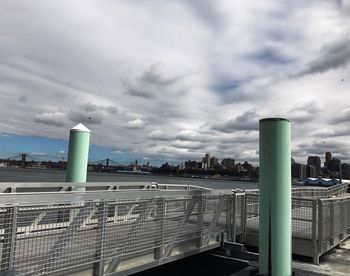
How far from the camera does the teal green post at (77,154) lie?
Result: 1048 centimetres

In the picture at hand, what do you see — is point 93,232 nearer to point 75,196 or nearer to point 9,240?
point 75,196

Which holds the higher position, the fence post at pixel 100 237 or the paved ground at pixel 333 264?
the fence post at pixel 100 237

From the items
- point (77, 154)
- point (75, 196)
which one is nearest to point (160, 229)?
point (75, 196)

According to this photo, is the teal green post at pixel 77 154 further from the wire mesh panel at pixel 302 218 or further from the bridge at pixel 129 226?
the wire mesh panel at pixel 302 218

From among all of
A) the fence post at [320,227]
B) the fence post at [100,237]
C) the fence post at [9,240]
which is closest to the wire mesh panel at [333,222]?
the fence post at [320,227]

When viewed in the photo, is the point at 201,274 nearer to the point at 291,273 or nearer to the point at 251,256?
the point at 251,256

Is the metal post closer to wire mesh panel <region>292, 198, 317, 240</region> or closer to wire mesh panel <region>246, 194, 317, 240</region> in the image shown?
wire mesh panel <region>246, 194, 317, 240</region>

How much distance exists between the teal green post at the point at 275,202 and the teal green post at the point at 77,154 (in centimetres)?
494

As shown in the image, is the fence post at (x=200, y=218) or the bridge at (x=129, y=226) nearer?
the bridge at (x=129, y=226)

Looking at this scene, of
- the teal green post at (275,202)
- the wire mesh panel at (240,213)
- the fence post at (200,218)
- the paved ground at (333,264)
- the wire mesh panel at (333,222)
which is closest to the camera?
the teal green post at (275,202)

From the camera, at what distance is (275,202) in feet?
24.6

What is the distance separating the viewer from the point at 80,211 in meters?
5.92

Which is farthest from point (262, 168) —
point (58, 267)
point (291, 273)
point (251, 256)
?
point (58, 267)

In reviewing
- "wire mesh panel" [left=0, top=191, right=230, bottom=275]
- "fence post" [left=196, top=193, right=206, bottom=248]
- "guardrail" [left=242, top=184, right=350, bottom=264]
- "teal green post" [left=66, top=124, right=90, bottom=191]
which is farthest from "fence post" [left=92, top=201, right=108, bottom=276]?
"guardrail" [left=242, top=184, right=350, bottom=264]
